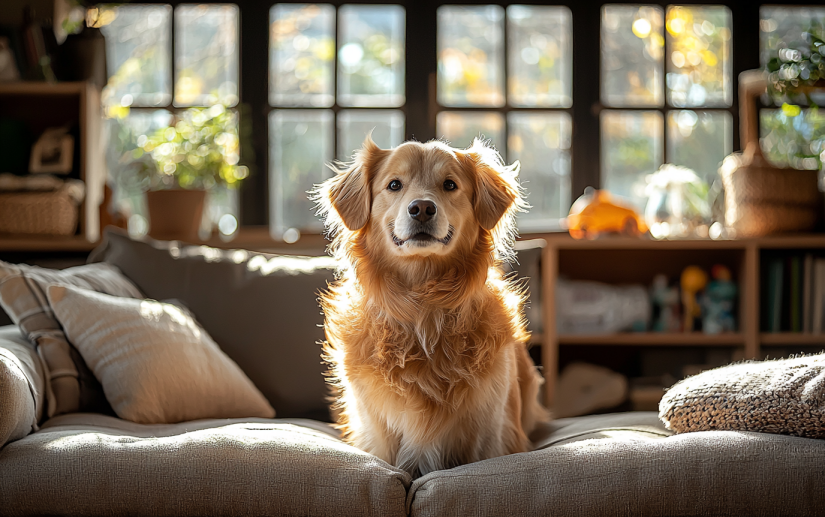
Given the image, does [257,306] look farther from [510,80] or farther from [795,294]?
[795,294]

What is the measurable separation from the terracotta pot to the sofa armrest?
106 cm

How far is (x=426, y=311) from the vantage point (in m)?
1.47

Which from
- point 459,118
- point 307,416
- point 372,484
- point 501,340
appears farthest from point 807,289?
point 372,484

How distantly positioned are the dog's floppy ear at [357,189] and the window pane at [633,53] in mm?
1956

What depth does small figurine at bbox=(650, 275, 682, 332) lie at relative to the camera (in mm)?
2891

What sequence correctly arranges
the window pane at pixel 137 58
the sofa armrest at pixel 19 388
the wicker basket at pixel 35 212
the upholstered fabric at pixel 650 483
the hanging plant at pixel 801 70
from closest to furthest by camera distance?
the upholstered fabric at pixel 650 483 < the sofa armrest at pixel 19 388 < the hanging plant at pixel 801 70 < the wicker basket at pixel 35 212 < the window pane at pixel 137 58

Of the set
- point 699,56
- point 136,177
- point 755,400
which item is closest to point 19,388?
point 755,400

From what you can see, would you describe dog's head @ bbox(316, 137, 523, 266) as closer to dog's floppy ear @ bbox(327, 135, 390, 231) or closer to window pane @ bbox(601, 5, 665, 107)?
dog's floppy ear @ bbox(327, 135, 390, 231)

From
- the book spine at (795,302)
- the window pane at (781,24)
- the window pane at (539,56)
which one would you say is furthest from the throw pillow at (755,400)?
the window pane at (781,24)

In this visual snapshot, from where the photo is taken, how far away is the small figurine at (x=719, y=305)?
2.84m

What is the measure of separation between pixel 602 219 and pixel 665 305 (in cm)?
48

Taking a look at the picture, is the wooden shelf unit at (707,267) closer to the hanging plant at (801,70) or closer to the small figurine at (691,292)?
the small figurine at (691,292)

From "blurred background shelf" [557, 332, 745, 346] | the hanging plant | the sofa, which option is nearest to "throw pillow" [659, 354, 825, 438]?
the sofa

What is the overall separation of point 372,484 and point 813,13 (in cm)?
328
